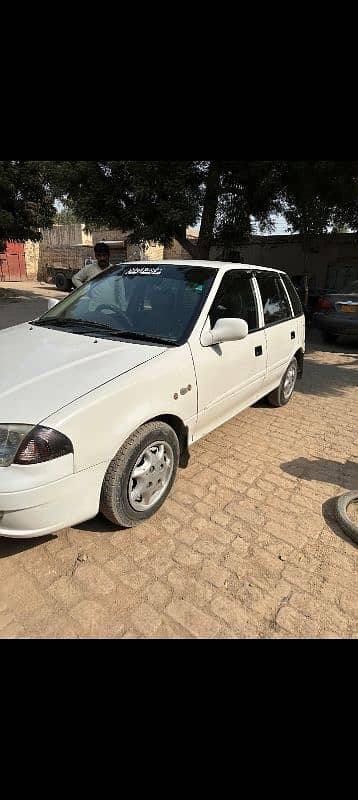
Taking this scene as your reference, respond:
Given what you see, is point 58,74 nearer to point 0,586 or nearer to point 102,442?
point 102,442

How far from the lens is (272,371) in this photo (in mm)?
3998

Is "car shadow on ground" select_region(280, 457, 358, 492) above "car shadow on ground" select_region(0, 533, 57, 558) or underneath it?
above

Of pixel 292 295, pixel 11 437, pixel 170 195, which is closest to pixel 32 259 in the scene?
pixel 170 195

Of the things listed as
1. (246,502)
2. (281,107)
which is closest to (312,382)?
(246,502)

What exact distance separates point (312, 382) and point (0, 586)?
531cm

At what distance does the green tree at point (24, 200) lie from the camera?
12000 millimetres

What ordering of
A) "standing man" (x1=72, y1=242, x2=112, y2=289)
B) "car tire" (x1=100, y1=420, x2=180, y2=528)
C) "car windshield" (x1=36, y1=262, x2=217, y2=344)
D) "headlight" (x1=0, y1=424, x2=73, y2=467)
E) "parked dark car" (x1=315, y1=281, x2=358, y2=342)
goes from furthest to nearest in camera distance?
"parked dark car" (x1=315, y1=281, x2=358, y2=342) → "standing man" (x1=72, y1=242, x2=112, y2=289) → "car windshield" (x1=36, y1=262, x2=217, y2=344) → "car tire" (x1=100, y1=420, x2=180, y2=528) → "headlight" (x1=0, y1=424, x2=73, y2=467)

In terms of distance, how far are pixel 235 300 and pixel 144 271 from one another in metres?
0.85

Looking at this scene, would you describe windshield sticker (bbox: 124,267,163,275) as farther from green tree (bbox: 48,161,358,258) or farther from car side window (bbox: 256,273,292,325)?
green tree (bbox: 48,161,358,258)

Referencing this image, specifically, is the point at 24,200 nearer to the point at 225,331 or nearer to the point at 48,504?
the point at 225,331

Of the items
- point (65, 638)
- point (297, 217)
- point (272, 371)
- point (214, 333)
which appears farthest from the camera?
point (297, 217)

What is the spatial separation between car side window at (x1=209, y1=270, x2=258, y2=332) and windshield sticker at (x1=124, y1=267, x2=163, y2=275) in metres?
0.58

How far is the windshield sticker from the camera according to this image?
3.19 meters

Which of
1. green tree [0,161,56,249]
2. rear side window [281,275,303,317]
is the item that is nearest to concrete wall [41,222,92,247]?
green tree [0,161,56,249]
